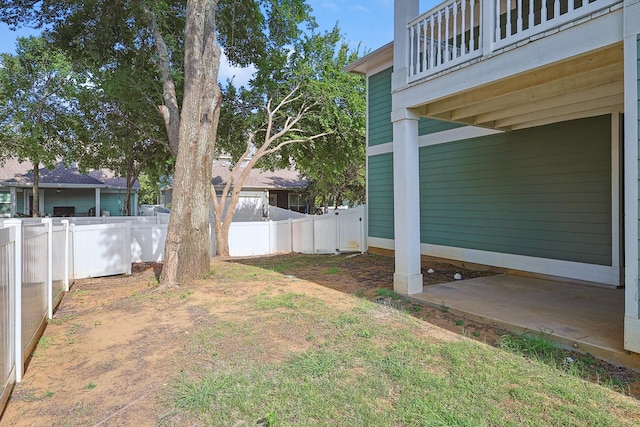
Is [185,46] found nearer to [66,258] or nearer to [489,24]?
[66,258]

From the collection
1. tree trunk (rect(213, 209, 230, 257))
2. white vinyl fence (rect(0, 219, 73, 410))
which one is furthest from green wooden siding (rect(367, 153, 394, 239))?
white vinyl fence (rect(0, 219, 73, 410))

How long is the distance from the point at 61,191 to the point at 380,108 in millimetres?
19631

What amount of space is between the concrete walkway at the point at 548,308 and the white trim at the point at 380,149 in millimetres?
Answer: 4178

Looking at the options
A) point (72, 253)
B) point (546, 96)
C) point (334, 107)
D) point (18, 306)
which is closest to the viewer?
point (18, 306)

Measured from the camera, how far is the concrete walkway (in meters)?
3.52

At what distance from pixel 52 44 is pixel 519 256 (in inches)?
483

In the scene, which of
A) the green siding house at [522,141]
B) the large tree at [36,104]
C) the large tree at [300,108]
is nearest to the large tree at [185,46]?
the large tree at [300,108]

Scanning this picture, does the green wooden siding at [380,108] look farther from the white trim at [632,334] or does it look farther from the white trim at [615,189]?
the white trim at [632,334]

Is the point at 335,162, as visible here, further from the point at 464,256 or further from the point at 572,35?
the point at 572,35

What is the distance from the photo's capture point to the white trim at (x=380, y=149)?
9.47 meters

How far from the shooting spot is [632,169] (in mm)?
3164

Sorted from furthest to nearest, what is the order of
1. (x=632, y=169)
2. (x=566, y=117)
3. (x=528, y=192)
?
(x=528, y=192) → (x=566, y=117) → (x=632, y=169)

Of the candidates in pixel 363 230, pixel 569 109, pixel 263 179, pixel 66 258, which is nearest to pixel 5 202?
pixel 263 179

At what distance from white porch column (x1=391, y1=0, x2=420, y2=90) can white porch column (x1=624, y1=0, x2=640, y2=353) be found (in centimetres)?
270
